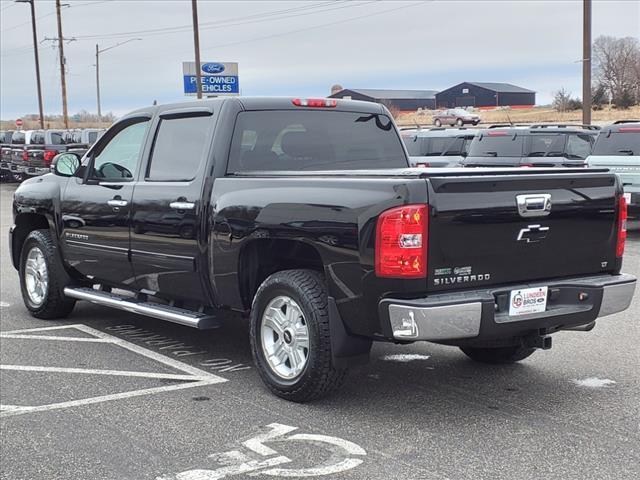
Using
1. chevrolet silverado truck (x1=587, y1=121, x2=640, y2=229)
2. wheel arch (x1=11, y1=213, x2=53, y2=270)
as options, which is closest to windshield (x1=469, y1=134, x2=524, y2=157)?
chevrolet silverado truck (x1=587, y1=121, x2=640, y2=229)

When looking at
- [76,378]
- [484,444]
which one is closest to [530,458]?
[484,444]

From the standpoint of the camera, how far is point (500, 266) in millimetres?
5000

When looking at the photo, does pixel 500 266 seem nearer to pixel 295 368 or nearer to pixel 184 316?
pixel 295 368

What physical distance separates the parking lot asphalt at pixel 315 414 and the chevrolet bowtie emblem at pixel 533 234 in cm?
106

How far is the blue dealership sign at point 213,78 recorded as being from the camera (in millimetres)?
39125

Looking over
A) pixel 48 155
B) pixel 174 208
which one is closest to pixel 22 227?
pixel 174 208

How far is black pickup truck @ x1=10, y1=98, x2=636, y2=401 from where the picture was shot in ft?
15.6

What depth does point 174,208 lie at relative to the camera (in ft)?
20.6

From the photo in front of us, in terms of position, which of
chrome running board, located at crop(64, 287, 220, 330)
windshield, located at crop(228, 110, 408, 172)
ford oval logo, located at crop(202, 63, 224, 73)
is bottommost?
chrome running board, located at crop(64, 287, 220, 330)

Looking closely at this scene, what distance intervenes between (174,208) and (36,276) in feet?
8.92

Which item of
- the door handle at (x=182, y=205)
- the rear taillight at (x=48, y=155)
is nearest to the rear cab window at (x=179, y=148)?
the door handle at (x=182, y=205)

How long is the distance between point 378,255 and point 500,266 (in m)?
0.76

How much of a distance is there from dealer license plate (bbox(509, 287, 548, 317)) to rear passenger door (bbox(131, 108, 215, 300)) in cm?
222

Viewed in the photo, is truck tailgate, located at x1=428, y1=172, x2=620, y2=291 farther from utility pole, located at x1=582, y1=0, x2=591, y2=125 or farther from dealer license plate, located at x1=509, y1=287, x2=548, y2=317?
utility pole, located at x1=582, y1=0, x2=591, y2=125
